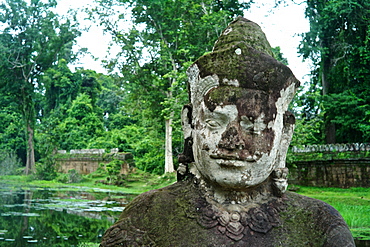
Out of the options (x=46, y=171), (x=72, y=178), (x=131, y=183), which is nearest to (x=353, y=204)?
(x=131, y=183)

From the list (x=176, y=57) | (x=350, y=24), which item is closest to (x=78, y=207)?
(x=176, y=57)

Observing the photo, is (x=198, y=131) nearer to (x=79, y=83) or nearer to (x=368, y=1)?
(x=368, y=1)

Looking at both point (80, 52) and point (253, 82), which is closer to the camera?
point (253, 82)

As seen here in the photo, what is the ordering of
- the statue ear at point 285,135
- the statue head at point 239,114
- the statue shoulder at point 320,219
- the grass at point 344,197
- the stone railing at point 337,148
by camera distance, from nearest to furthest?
1. the statue shoulder at point 320,219
2. the statue head at point 239,114
3. the statue ear at point 285,135
4. the grass at point 344,197
5. the stone railing at point 337,148

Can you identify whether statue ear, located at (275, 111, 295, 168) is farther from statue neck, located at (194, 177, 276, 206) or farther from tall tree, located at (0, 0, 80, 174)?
tall tree, located at (0, 0, 80, 174)

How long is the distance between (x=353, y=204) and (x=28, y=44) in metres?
22.3

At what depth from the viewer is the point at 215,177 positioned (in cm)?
244

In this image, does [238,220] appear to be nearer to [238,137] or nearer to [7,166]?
[238,137]

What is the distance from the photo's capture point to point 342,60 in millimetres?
14344

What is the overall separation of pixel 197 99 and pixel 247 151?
508mm

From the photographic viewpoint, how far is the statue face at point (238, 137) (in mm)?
2371

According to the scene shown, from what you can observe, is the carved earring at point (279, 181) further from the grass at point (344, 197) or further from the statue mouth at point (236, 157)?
the grass at point (344, 197)

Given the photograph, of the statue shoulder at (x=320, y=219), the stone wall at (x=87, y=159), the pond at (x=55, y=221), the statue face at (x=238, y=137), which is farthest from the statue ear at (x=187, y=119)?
the stone wall at (x=87, y=159)

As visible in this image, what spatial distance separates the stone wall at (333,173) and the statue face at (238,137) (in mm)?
8555
